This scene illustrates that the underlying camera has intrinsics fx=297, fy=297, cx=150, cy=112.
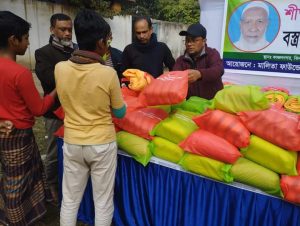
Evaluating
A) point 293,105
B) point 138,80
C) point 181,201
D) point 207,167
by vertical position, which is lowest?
point 181,201

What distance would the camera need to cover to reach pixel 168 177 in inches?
79.1

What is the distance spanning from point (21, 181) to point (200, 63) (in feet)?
5.41

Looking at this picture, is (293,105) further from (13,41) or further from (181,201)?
(13,41)

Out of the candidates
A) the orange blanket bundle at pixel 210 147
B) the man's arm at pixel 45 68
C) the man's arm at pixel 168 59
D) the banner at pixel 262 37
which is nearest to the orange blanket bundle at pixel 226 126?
the orange blanket bundle at pixel 210 147

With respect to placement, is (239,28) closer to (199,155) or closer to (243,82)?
(243,82)

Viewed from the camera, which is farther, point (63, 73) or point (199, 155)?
point (199, 155)

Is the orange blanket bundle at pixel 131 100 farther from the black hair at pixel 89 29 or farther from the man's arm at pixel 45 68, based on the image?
the black hair at pixel 89 29

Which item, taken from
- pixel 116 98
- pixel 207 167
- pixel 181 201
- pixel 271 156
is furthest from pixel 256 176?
pixel 116 98

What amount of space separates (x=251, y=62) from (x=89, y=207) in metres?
2.91

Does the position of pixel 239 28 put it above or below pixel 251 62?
above

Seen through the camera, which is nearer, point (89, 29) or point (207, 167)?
point (89, 29)

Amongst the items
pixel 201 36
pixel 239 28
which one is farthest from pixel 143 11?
pixel 201 36

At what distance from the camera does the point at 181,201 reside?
2008 mm

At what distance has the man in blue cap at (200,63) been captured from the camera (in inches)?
87.0
